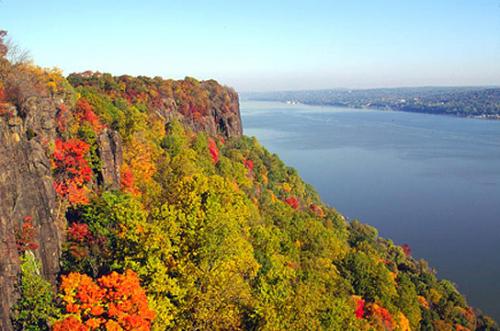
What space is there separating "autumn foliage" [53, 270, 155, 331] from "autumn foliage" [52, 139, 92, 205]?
5.74 metres

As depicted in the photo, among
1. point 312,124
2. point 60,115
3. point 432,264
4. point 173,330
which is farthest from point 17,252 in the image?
point 312,124

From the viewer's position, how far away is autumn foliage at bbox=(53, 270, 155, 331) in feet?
42.8

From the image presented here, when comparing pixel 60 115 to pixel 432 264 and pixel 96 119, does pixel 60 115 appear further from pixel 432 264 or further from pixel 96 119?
pixel 432 264

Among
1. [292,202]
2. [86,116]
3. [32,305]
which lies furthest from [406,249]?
[32,305]

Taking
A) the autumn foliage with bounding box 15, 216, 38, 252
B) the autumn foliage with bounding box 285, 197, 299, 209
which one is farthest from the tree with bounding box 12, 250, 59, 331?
the autumn foliage with bounding box 285, 197, 299, 209

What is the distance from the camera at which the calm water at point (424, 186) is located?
50.0 meters

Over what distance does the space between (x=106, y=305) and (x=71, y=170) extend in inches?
320

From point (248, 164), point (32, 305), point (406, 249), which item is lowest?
point (406, 249)

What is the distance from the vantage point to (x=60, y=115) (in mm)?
22750

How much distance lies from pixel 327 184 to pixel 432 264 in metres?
34.0

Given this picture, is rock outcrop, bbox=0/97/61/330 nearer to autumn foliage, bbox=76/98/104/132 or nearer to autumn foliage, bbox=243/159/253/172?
autumn foliage, bbox=76/98/104/132

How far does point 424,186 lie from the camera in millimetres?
78250

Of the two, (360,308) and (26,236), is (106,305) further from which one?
(360,308)

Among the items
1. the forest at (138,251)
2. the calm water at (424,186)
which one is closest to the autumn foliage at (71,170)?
the forest at (138,251)
